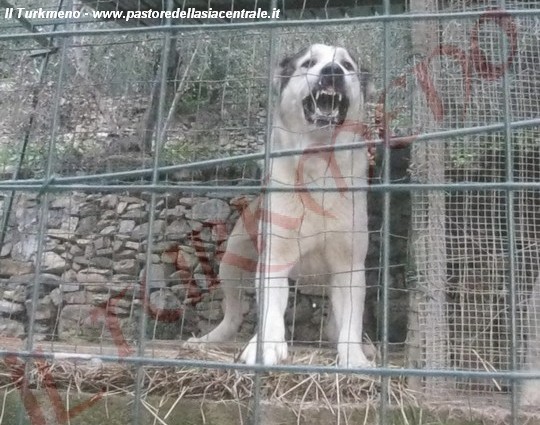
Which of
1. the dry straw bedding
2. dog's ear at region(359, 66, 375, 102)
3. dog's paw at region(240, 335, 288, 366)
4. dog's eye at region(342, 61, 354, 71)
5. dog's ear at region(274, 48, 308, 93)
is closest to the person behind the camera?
the dry straw bedding

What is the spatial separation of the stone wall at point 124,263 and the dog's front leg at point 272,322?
1.31m

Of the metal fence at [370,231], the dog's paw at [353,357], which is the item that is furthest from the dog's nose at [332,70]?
the dog's paw at [353,357]

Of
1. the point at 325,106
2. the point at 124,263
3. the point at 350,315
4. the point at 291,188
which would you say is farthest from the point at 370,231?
the point at 124,263

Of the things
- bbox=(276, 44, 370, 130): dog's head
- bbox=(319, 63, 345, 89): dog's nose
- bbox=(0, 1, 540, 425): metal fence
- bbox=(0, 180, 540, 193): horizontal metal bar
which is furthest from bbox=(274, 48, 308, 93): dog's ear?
bbox=(0, 180, 540, 193): horizontal metal bar

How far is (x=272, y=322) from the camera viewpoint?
3.73 meters

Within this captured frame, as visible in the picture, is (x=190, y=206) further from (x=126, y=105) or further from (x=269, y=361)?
(x=269, y=361)

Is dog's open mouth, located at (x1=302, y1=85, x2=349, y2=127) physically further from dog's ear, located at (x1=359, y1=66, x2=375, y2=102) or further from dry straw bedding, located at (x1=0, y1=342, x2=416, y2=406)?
dry straw bedding, located at (x1=0, y1=342, x2=416, y2=406)

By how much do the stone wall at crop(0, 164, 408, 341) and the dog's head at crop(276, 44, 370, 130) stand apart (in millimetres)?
1168

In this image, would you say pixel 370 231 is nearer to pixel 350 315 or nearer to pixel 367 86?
pixel 350 315

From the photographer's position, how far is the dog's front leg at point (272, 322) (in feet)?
11.5

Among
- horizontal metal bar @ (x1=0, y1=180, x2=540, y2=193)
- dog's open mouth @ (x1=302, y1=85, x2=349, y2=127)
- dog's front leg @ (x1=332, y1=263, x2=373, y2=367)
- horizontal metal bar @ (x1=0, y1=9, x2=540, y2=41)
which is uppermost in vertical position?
horizontal metal bar @ (x1=0, y1=9, x2=540, y2=41)

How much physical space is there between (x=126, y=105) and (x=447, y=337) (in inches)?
125

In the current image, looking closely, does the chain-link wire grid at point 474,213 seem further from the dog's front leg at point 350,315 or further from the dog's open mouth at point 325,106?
Result: the dog's open mouth at point 325,106

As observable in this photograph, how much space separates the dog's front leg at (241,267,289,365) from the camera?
3.49 meters
